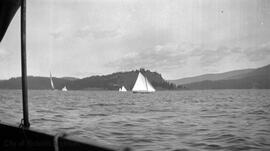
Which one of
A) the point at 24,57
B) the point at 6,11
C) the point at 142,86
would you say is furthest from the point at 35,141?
the point at 142,86

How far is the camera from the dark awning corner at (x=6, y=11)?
3875 millimetres

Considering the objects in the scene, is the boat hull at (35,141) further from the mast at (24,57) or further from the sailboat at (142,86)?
the sailboat at (142,86)

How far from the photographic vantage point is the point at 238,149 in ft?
35.2

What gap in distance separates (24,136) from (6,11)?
1619 mm

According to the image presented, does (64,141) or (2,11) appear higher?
(2,11)

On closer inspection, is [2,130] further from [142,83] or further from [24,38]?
[142,83]

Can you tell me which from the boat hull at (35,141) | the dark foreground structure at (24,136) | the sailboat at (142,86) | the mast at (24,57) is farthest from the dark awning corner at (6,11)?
the sailboat at (142,86)

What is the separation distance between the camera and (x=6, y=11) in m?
3.96

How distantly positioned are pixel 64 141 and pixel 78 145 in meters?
0.26

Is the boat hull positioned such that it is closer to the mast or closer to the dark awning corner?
the mast

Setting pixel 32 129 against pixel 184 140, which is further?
pixel 184 140

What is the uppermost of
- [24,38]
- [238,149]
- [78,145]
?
[24,38]

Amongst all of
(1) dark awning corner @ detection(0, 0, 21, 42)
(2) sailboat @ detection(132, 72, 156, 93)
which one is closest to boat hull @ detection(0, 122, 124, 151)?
(1) dark awning corner @ detection(0, 0, 21, 42)

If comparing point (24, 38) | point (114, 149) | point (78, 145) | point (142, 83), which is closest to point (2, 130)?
point (24, 38)
